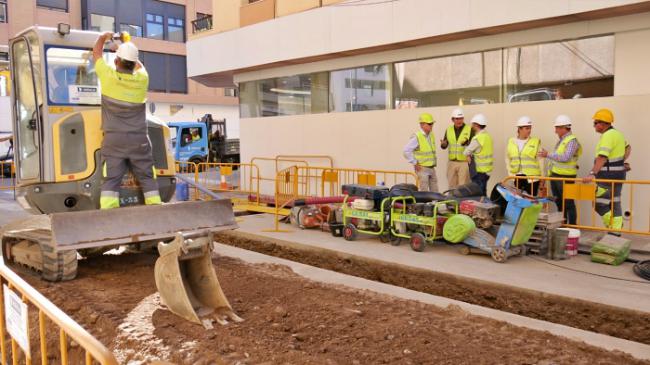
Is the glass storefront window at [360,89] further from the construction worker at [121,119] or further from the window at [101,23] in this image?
the window at [101,23]

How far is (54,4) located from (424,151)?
1325 inches

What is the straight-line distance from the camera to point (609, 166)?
8211 millimetres

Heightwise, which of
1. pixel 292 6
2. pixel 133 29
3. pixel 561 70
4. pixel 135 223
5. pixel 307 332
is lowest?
pixel 307 332

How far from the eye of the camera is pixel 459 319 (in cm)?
496

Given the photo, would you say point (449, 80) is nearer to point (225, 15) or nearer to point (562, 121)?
point (562, 121)

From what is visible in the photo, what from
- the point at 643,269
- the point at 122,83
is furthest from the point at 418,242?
the point at 122,83

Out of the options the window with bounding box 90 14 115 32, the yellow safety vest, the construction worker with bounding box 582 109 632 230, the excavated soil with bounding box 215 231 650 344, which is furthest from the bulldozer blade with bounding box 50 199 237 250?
the window with bounding box 90 14 115 32

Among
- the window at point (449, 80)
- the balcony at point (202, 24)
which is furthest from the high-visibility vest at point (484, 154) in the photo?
the balcony at point (202, 24)

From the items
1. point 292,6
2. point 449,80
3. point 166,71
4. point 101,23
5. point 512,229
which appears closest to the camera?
point 512,229

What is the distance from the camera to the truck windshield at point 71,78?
21.6ft

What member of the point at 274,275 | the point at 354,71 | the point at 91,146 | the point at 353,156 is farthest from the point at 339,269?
the point at 354,71

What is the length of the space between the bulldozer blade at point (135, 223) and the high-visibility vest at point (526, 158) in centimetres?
497

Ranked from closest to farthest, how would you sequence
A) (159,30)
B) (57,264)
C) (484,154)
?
(57,264) < (484,154) < (159,30)

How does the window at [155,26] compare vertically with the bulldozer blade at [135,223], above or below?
above
